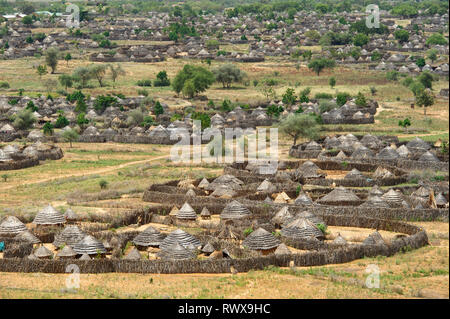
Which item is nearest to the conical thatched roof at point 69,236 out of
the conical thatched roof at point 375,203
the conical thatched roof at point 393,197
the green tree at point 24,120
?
the conical thatched roof at point 375,203

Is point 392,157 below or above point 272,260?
below

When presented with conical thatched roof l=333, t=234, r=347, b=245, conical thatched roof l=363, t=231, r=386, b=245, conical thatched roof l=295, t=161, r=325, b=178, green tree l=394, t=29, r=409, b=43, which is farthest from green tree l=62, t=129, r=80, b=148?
green tree l=394, t=29, r=409, b=43

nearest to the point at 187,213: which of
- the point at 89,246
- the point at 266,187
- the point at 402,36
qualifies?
the point at 266,187

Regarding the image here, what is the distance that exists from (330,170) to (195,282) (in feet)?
96.2

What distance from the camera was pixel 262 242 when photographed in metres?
40.7

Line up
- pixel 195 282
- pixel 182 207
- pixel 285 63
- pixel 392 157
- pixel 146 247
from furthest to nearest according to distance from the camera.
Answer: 1. pixel 285 63
2. pixel 392 157
3. pixel 182 207
4. pixel 146 247
5. pixel 195 282

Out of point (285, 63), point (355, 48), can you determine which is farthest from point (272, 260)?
point (355, 48)

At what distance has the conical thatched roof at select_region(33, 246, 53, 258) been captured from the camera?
39125 mm

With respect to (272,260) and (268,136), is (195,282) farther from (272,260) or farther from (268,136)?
(268,136)

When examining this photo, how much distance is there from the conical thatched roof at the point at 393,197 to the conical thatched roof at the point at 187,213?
10142mm

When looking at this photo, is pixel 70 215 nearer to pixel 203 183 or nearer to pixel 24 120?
pixel 203 183

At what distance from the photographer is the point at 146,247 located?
41.6 meters

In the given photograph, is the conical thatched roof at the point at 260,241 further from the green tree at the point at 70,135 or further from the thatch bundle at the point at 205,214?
the green tree at the point at 70,135

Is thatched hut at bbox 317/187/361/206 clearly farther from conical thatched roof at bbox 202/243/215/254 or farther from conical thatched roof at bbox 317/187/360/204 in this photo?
conical thatched roof at bbox 202/243/215/254
